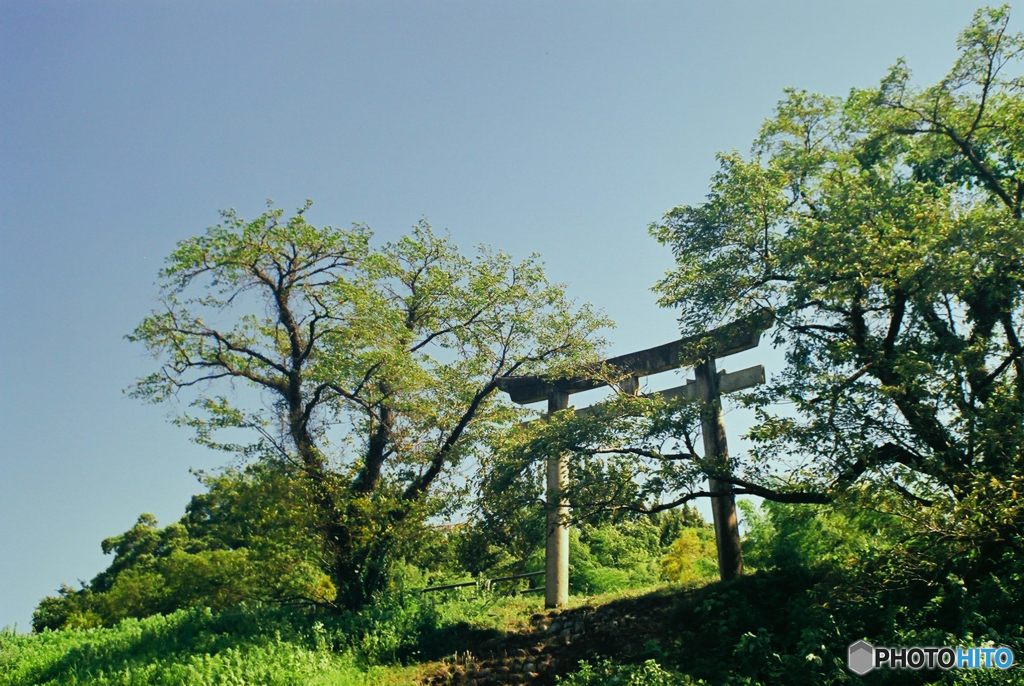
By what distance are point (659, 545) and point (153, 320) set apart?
47.8 ft

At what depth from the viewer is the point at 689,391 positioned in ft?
45.1

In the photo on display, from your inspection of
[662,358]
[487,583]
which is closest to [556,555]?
[487,583]

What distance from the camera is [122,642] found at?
12.1 metres

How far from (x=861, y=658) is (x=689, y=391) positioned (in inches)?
243

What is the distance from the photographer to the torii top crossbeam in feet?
38.7

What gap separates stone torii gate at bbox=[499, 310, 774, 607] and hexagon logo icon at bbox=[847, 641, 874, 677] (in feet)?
10.7

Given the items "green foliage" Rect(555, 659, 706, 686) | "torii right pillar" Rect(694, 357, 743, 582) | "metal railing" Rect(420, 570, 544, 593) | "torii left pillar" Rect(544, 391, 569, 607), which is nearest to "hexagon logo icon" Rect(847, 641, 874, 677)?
"green foliage" Rect(555, 659, 706, 686)

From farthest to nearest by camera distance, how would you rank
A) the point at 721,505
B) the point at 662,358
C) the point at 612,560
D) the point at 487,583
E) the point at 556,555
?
1. the point at 612,560
2. the point at 487,583
3. the point at 662,358
4. the point at 556,555
5. the point at 721,505

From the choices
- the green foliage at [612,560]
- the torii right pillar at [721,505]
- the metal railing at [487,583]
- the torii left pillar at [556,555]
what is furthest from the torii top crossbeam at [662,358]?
the metal railing at [487,583]

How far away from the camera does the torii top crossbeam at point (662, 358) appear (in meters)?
11.8

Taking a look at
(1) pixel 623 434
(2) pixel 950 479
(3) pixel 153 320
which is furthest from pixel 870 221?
(3) pixel 153 320

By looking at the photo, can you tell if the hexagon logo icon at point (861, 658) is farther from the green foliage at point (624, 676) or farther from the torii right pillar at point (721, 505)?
the torii right pillar at point (721, 505)

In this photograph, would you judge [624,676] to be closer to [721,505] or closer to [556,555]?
[721,505]

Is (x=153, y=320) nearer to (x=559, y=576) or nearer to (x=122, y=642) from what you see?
(x=122, y=642)
